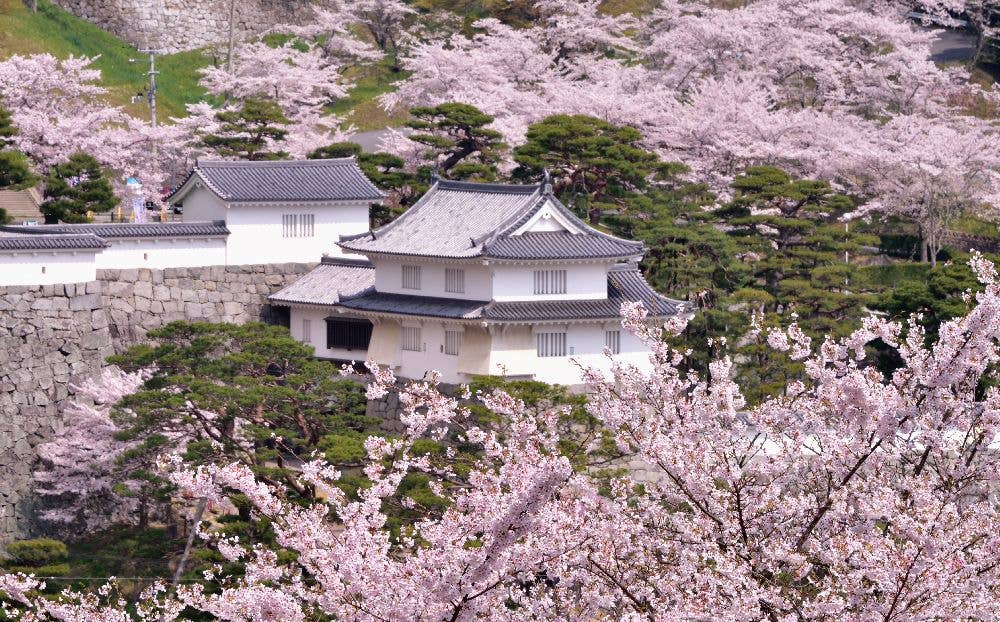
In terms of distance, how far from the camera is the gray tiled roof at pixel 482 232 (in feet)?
112

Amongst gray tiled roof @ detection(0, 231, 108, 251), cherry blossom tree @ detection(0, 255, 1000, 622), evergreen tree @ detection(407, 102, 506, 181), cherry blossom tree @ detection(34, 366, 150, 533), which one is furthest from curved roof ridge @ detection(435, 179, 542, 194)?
cherry blossom tree @ detection(0, 255, 1000, 622)

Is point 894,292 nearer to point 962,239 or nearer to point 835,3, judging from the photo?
point 962,239

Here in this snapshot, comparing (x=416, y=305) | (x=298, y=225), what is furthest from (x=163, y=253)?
(x=416, y=305)

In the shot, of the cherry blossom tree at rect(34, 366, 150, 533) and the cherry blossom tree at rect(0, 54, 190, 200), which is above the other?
the cherry blossom tree at rect(0, 54, 190, 200)

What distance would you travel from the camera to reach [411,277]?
36062mm

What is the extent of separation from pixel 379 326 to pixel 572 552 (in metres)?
22.9

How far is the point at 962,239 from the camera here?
4659 centimetres

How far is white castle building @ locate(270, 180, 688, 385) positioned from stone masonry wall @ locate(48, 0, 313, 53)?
27.1 metres

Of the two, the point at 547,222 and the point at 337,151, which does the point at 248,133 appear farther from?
the point at 547,222

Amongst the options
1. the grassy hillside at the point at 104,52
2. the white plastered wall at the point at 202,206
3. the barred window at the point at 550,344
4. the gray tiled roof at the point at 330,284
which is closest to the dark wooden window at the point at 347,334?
the gray tiled roof at the point at 330,284

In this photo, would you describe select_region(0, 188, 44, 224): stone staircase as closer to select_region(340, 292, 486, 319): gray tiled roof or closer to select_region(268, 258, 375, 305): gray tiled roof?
select_region(268, 258, 375, 305): gray tiled roof

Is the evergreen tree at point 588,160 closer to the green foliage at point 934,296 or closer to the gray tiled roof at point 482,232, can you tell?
the gray tiled roof at point 482,232

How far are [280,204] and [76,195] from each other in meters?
5.05

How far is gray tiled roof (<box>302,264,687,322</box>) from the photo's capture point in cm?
3406
